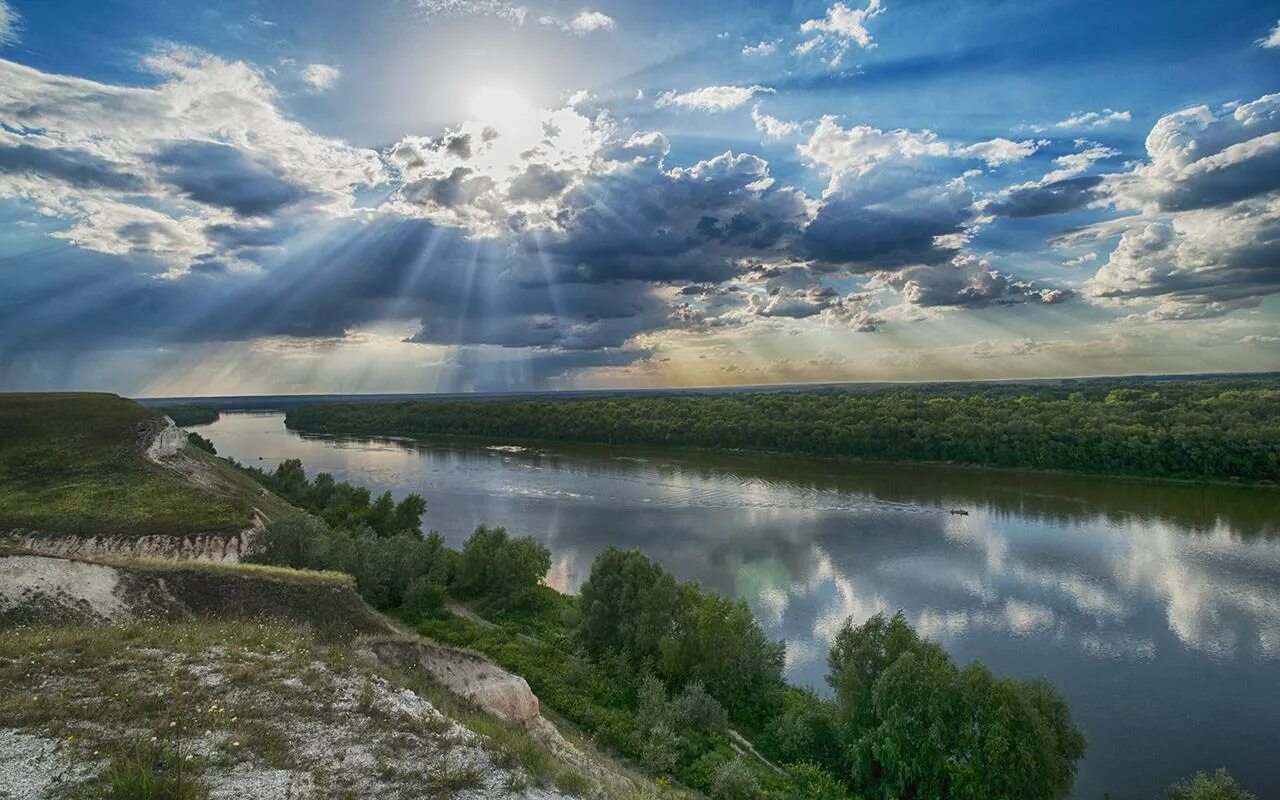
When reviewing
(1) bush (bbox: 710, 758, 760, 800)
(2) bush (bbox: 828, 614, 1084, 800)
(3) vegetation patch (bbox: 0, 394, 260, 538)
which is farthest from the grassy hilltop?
(3) vegetation patch (bbox: 0, 394, 260, 538)

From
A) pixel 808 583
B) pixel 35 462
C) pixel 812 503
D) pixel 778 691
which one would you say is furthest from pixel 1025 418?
pixel 35 462

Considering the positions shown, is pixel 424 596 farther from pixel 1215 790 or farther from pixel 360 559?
pixel 1215 790

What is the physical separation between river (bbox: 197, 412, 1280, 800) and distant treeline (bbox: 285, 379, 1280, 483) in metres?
3.27

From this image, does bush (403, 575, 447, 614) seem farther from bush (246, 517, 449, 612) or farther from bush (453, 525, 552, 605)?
bush (453, 525, 552, 605)

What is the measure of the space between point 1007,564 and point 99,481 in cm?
4243

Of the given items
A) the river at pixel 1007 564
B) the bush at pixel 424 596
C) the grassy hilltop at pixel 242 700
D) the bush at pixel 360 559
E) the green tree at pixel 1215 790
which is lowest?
the river at pixel 1007 564

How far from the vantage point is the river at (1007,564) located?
18.9 m

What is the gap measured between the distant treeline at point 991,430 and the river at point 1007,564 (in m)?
3.27

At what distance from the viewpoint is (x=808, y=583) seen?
1174 inches

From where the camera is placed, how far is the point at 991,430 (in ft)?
199

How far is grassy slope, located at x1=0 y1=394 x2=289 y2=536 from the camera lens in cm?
2681

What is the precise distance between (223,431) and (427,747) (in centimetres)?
13746

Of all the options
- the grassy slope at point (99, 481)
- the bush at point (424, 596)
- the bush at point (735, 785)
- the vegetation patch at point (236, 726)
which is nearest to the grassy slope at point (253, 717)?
the vegetation patch at point (236, 726)

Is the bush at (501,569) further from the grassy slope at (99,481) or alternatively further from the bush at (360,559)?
the grassy slope at (99,481)
